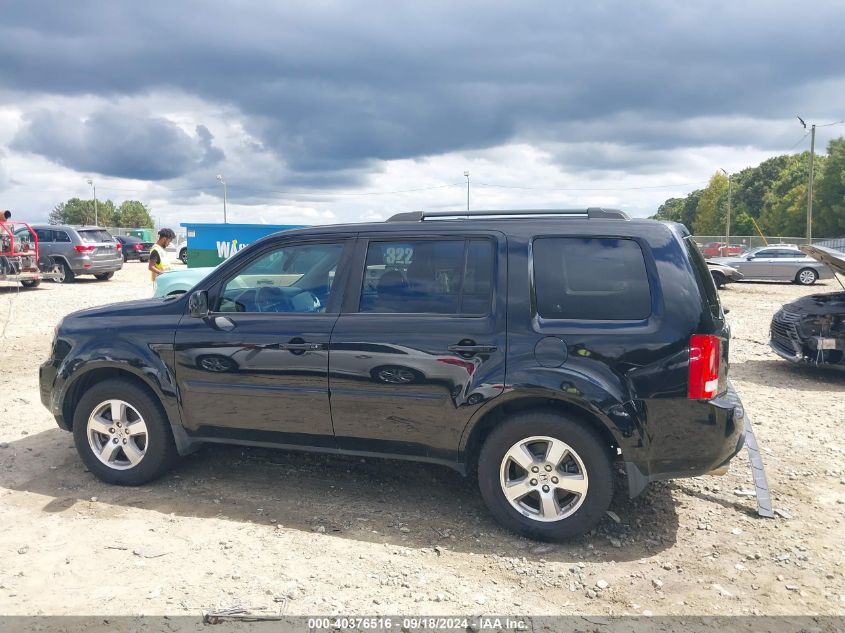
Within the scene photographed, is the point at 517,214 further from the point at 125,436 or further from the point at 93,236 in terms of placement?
the point at 93,236

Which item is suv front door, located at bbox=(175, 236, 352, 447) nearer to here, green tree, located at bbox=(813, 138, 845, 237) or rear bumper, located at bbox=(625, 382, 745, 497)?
rear bumper, located at bbox=(625, 382, 745, 497)

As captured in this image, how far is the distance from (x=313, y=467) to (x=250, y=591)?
5.72 ft

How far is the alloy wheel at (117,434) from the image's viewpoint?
187 inches

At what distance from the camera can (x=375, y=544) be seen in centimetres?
399

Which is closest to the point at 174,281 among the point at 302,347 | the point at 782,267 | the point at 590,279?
the point at 302,347

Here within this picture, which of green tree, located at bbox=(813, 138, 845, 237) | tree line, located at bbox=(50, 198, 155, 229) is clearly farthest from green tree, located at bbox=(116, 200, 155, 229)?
green tree, located at bbox=(813, 138, 845, 237)

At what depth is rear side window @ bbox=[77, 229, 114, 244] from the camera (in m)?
21.4

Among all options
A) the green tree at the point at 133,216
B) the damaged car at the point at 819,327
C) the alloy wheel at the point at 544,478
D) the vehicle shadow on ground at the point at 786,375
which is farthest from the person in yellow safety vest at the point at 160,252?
the green tree at the point at 133,216

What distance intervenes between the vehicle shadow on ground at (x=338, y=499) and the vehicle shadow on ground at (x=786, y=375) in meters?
4.29

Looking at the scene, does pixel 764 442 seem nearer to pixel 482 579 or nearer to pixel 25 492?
pixel 482 579

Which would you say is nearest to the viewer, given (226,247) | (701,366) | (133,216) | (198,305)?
(701,366)

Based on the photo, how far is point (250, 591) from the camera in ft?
11.3

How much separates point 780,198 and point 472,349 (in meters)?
81.7

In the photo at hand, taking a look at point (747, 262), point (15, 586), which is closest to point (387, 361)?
point (15, 586)
